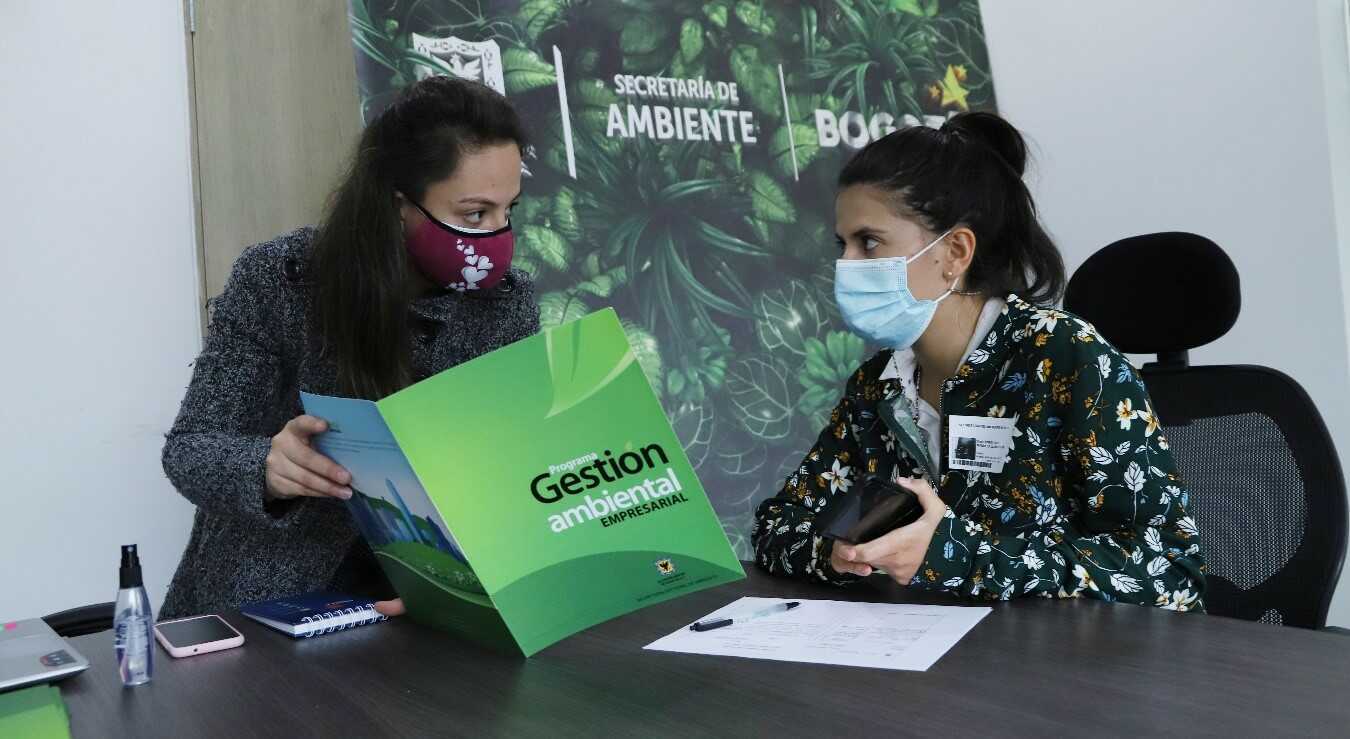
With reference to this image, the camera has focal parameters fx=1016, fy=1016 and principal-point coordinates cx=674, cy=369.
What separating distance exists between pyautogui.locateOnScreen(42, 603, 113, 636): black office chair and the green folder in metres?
0.84

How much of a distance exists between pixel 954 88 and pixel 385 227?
214 cm

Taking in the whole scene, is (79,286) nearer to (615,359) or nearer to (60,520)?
(60,520)

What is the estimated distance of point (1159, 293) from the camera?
158cm

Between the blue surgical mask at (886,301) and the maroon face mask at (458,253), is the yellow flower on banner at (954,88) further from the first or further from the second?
the maroon face mask at (458,253)

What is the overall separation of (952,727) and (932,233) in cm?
95

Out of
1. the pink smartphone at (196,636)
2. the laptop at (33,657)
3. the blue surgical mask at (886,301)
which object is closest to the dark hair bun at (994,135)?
the blue surgical mask at (886,301)

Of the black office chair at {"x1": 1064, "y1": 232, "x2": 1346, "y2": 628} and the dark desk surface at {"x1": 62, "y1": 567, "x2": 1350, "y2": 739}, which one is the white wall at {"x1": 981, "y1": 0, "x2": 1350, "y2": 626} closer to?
the black office chair at {"x1": 1064, "y1": 232, "x2": 1346, "y2": 628}

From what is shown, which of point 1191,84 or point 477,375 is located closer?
point 477,375

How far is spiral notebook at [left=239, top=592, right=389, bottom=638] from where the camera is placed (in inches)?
45.3

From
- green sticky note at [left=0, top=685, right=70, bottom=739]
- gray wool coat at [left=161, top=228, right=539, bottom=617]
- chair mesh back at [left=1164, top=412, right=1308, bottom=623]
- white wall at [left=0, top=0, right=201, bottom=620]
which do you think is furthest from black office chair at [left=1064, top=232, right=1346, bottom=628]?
white wall at [left=0, top=0, right=201, bottom=620]

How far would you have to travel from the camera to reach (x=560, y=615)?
1.01m

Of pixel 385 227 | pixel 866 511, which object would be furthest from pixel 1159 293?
pixel 385 227

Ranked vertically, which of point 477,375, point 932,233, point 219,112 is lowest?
point 477,375

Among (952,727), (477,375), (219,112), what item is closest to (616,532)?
(477,375)
